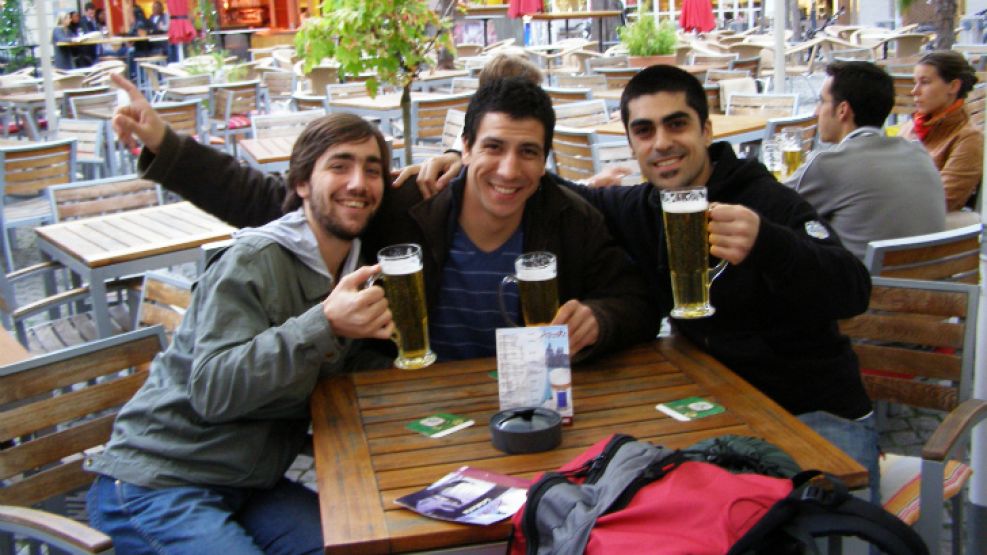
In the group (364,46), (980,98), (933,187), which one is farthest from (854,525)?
(980,98)

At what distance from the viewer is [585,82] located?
30.1ft

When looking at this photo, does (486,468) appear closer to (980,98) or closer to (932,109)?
(932,109)

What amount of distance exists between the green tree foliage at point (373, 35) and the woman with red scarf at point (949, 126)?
8.42 ft

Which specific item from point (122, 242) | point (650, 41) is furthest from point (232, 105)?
point (122, 242)

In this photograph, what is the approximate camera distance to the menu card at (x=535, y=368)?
6.22 feet

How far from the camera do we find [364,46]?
4.68 m

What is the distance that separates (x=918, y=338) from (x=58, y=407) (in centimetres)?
217

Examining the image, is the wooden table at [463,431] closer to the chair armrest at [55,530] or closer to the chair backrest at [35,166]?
the chair armrest at [55,530]

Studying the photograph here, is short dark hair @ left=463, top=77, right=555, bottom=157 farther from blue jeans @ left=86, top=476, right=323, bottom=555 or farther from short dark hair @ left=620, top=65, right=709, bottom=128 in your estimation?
blue jeans @ left=86, top=476, right=323, bottom=555

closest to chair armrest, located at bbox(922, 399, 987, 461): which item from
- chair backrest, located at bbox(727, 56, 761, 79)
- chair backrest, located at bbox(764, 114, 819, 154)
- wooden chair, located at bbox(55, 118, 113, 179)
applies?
chair backrest, located at bbox(764, 114, 819, 154)

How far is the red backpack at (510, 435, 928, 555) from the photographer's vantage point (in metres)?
1.33

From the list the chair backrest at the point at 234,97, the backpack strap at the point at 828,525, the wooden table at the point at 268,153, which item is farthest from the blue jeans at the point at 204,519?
the chair backrest at the point at 234,97

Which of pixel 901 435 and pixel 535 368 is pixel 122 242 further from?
pixel 901 435

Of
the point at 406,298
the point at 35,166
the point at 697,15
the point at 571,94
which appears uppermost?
the point at 697,15
